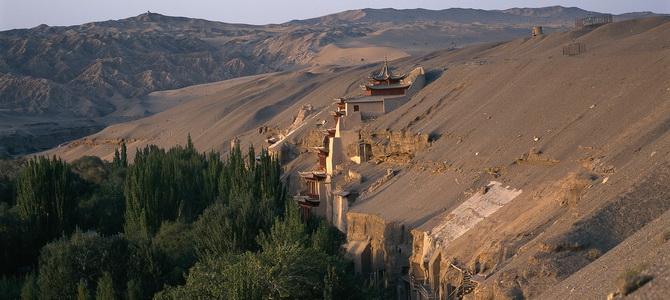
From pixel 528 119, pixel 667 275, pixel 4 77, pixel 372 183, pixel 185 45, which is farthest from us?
pixel 185 45

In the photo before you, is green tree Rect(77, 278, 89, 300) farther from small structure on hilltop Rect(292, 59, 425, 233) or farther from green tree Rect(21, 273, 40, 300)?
small structure on hilltop Rect(292, 59, 425, 233)

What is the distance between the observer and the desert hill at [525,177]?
59.7 feet

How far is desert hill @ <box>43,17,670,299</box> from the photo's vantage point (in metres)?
18.2

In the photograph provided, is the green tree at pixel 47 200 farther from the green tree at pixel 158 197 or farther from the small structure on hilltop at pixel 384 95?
the small structure on hilltop at pixel 384 95

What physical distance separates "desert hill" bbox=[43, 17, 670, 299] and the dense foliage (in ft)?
8.06

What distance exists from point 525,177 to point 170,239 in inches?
465

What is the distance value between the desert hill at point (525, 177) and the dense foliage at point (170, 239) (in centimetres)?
246

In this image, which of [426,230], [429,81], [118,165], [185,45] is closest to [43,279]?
[426,230]

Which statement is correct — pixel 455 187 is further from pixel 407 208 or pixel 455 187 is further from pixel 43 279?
pixel 43 279

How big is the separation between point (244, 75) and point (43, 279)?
135913 millimetres

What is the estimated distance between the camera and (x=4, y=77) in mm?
141750

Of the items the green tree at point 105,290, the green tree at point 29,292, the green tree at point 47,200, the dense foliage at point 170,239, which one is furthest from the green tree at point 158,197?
the green tree at point 105,290

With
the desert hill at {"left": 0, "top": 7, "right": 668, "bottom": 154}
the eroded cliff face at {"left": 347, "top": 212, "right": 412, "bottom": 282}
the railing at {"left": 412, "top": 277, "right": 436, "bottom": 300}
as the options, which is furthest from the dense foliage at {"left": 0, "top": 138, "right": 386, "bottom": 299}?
the desert hill at {"left": 0, "top": 7, "right": 668, "bottom": 154}

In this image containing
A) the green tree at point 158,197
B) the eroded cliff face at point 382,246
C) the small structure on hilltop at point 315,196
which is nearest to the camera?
the eroded cliff face at point 382,246
